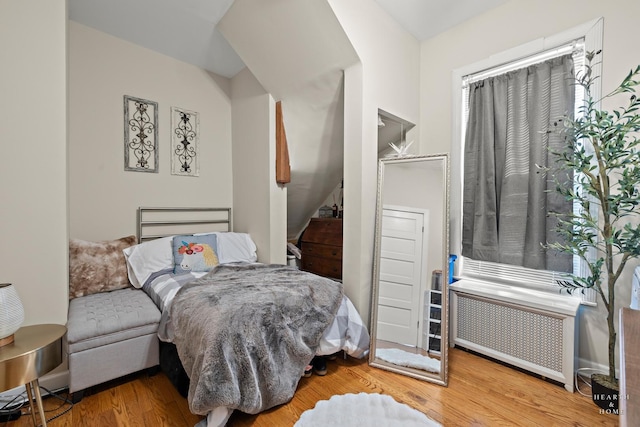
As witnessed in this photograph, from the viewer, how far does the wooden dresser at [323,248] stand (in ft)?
9.87

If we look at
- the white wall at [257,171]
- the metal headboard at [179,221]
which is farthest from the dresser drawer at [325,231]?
the metal headboard at [179,221]

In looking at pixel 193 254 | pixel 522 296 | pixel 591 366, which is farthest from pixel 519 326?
pixel 193 254

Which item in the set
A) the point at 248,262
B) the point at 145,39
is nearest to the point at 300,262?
the point at 248,262

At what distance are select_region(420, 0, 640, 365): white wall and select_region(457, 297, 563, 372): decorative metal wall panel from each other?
29 cm

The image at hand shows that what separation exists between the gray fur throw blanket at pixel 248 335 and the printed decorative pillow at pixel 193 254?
0.52m

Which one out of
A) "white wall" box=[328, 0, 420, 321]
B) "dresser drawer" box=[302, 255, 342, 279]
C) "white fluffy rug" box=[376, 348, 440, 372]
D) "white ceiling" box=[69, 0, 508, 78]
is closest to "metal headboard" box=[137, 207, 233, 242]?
"dresser drawer" box=[302, 255, 342, 279]

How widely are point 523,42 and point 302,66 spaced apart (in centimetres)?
171

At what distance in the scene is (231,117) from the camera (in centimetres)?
340

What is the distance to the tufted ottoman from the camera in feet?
5.46

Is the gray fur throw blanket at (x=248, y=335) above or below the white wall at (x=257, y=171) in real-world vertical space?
below

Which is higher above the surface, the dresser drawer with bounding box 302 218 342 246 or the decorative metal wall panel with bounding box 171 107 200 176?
the decorative metal wall panel with bounding box 171 107 200 176

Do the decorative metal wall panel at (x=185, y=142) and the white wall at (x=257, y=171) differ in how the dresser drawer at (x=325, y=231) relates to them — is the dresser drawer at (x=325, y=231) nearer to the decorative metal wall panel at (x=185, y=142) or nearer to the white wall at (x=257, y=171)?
the white wall at (x=257, y=171)

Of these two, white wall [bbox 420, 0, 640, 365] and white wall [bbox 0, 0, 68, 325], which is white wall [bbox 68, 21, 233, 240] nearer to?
white wall [bbox 0, 0, 68, 325]

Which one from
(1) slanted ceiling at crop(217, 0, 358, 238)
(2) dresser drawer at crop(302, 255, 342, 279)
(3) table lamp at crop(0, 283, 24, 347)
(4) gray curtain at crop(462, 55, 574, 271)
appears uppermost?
(1) slanted ceiling at crop(217, 0, 358, 238)
